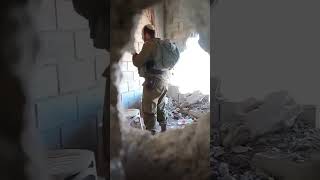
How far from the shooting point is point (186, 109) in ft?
3.65

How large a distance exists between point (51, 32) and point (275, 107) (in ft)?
2.91

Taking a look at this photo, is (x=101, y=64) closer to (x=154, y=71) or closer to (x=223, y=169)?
(x=154, y=71)

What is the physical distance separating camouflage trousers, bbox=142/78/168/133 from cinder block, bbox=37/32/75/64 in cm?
26

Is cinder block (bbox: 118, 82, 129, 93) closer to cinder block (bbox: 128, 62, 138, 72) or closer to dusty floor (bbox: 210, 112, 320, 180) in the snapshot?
cinder block (bbox: 128, 62, 138, 72)

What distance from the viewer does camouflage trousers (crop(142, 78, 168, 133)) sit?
1077 millimetres

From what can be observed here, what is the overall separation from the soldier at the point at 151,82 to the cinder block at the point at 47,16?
0.86 feet

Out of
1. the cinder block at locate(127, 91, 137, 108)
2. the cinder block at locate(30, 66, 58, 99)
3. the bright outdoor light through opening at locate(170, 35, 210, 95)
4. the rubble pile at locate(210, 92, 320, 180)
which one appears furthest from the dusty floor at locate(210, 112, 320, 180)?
the cinder block at locate(30, 66, 58, 99)

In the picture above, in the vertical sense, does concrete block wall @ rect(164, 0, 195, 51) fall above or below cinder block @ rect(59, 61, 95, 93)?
above

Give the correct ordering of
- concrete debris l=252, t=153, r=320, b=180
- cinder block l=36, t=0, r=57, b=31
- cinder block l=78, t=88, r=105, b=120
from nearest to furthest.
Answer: cinder block l=36, t=0, r=57, b=31 < cinder block l=78, t=88, r=105, b=120 < concrete debris l=252, t=153, r=320, b=180

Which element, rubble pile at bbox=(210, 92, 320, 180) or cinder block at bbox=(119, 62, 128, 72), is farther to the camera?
rubble pile at bbox=(210, 92, 320, 180)

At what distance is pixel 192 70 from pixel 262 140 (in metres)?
0.44

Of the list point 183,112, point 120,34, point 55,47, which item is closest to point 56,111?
point 55,47

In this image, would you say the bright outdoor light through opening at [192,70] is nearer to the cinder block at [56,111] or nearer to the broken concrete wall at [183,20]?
the broken concrete wall at [183,20]

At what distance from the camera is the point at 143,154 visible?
3.59 feet
